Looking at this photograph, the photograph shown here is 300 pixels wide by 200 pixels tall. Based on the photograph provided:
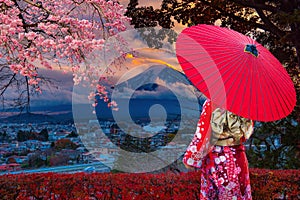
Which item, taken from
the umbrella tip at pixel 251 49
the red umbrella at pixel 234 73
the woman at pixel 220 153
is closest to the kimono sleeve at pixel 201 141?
the woman at pixel 220 153

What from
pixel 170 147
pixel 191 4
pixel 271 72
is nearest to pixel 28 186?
pixel 271 72

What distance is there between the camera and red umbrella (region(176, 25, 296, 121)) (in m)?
2.63

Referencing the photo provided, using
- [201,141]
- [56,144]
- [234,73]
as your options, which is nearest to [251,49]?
[234,73]

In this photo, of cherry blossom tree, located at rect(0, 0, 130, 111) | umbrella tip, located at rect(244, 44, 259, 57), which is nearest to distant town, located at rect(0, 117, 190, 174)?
cherry blossom tree, located at rect(0, 0, 130, 111)

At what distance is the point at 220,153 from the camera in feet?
9.39

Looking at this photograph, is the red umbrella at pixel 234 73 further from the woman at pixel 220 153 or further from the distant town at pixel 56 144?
the distant town at pixel 56 144

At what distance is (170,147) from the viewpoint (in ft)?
24.8

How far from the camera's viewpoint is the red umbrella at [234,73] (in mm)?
2635

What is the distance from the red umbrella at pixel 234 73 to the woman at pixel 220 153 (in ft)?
0.65

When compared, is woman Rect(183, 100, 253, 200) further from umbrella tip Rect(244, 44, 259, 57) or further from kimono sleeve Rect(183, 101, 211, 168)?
umbrella tip Rect(244, 44, 259, 57)

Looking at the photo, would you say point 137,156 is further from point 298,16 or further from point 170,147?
point 298,16

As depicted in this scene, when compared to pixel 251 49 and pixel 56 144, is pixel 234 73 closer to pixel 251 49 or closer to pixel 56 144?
pixel 251 49

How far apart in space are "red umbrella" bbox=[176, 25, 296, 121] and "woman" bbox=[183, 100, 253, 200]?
0.65 ft

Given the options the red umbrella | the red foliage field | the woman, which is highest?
the red umbrella
